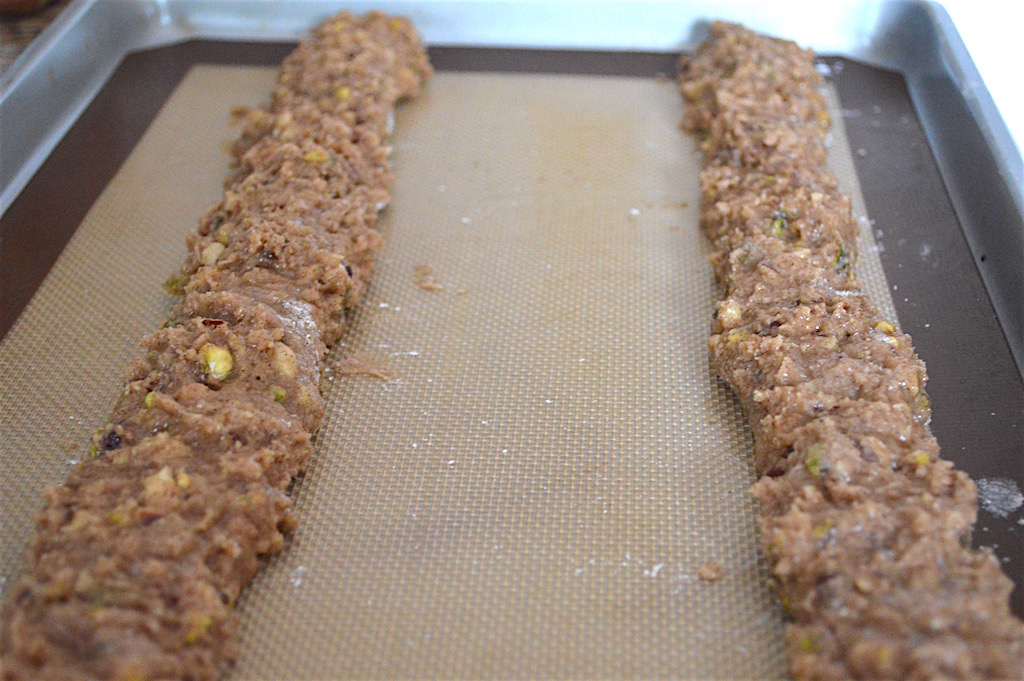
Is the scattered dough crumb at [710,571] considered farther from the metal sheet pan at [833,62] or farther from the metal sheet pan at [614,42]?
the metal sheet pan at [614,42]

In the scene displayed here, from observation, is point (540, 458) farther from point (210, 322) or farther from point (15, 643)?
point (15, 643)

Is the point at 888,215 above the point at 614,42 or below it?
below

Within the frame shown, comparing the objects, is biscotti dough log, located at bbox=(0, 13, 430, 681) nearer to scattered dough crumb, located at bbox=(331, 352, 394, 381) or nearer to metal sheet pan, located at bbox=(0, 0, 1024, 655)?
scattered dough crumb, located at bbox=(331, 352, 394, 381)

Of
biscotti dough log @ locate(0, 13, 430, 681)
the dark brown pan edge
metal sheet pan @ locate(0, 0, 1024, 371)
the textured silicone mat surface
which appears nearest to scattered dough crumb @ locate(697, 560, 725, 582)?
the textured silicone mat surface

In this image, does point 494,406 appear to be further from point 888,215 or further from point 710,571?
point 888,215

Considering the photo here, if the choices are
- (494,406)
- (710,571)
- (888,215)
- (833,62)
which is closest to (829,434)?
(710,571)
